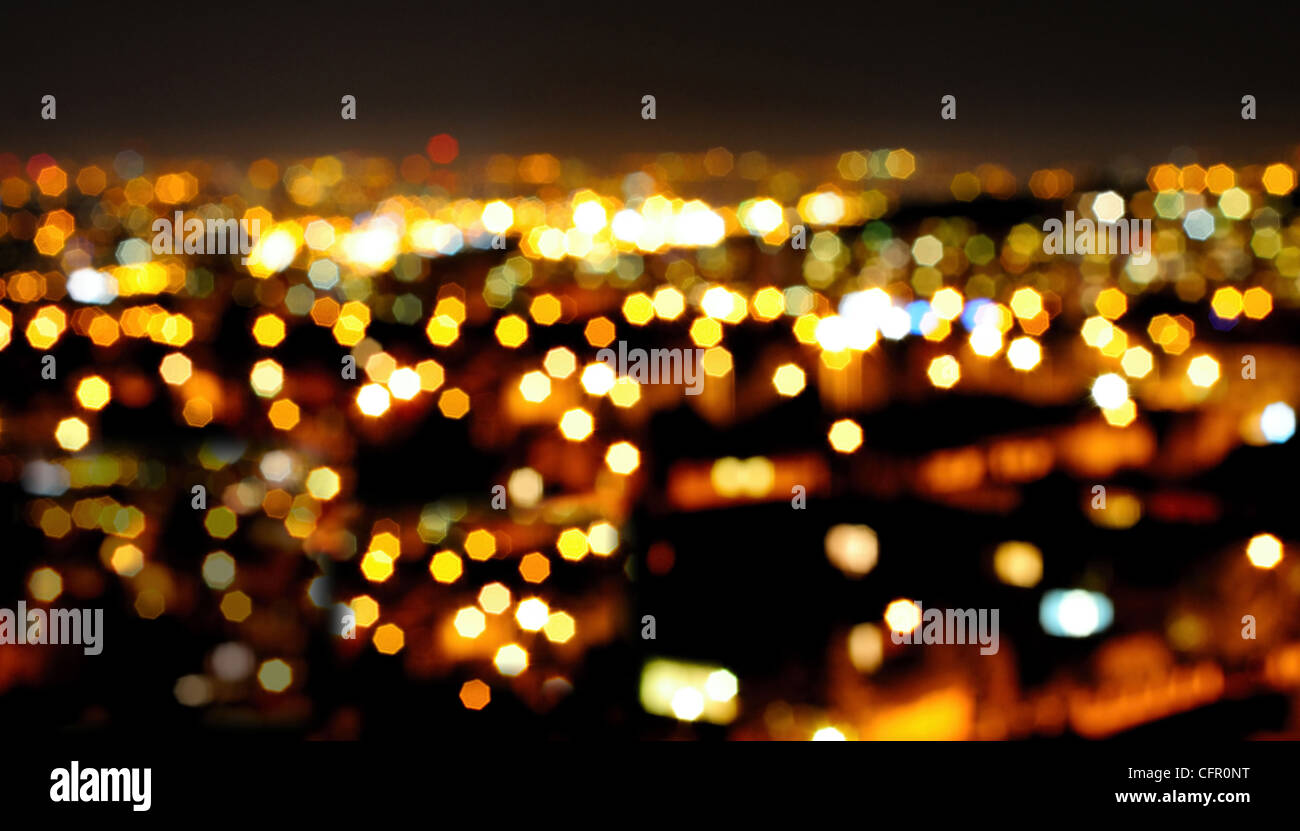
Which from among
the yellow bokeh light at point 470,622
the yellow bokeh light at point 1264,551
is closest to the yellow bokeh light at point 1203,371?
the yellow bokeh light at point 1264,551

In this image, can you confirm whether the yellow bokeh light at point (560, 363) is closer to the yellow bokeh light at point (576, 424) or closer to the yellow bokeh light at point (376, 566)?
the yellow bokeh light at point (576, 424)

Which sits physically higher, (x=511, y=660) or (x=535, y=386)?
(x=535, y=386)

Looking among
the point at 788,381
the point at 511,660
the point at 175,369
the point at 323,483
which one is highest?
the point at 175,369

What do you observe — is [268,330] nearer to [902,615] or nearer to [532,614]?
[532,614]

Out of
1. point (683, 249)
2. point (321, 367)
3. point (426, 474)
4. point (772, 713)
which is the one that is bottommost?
point (772, 713)

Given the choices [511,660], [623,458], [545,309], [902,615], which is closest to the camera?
[902,615]

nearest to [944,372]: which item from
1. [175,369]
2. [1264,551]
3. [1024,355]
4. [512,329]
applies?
[1024,355]

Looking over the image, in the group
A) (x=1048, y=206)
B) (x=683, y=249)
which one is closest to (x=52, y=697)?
(x=683, y=249)

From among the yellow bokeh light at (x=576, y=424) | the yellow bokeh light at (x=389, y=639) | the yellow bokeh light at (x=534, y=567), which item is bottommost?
the yellow bokeh light at (x=389, y=639)

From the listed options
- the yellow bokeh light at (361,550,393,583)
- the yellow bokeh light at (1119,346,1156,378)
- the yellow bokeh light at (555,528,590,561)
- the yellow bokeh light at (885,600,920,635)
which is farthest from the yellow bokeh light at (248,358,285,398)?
the yellow bokeh light at (1119,346,1156,378)

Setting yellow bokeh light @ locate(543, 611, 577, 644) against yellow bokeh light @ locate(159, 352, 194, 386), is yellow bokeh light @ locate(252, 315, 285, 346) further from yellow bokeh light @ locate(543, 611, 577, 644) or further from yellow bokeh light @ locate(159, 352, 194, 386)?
yellow bokeh light @ locate(543, 611, 577, 644)
